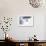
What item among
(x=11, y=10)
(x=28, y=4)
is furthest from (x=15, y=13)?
(x=28, y=4)

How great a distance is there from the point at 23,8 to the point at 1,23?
46cm

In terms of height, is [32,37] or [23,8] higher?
[23,8]

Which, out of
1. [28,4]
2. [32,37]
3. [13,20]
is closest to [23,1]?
[28,4]

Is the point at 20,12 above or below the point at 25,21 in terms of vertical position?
above

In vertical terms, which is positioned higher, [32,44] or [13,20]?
[13,20]

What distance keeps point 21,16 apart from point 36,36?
43 cm

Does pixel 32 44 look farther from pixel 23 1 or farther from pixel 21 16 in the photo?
pixel 23 1

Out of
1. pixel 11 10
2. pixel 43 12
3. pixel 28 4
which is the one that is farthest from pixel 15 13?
pixel 43 12

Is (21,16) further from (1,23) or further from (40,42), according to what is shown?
(40,42)

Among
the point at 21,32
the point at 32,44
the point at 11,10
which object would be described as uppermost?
the point at 11,10

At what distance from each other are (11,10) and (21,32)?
41 centimetres

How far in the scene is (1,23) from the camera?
2.99 meters

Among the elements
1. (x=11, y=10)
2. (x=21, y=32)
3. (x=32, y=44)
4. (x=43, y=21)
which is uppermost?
(x=11, y=10)

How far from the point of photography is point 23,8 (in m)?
2.98
